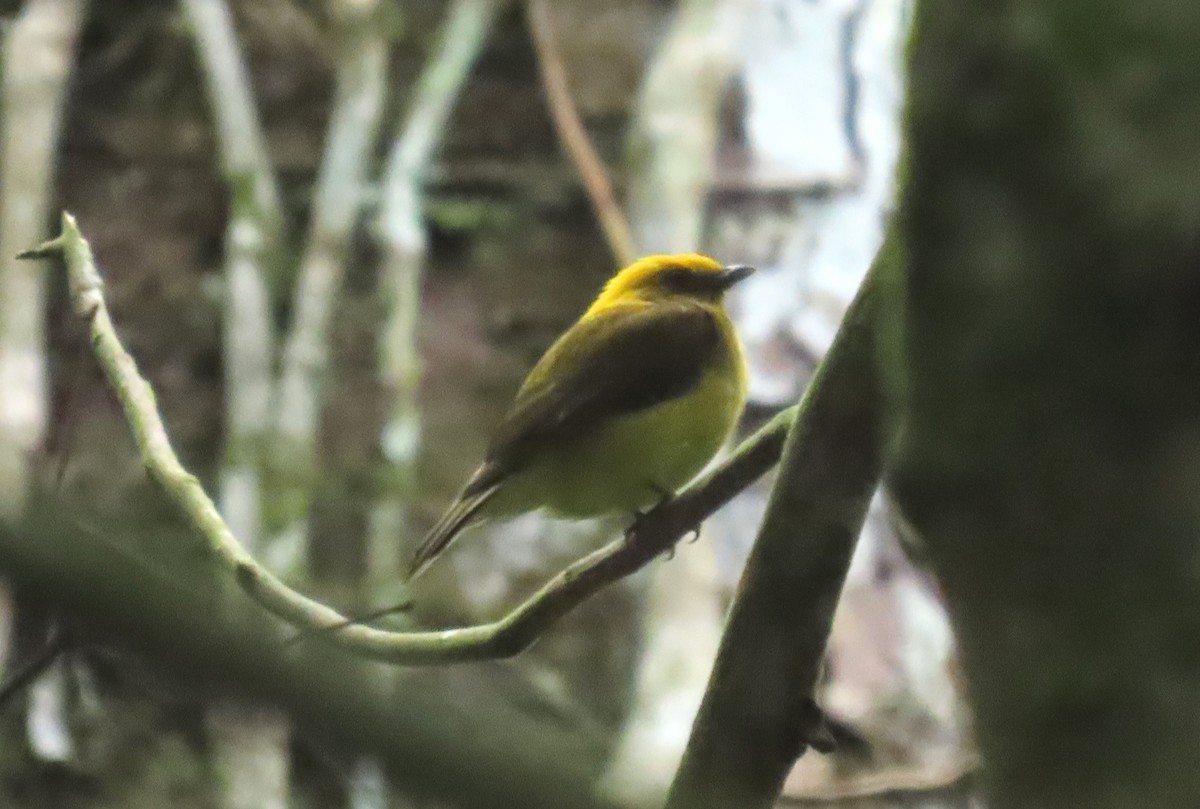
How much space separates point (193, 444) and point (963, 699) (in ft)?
12.9

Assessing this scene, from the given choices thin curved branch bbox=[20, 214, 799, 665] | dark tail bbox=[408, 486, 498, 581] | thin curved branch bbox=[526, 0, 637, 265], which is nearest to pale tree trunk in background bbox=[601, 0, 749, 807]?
thin curved branch bbox=[526, 0, 637, 265]

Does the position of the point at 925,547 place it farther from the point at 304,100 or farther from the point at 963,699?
the point at 304,100

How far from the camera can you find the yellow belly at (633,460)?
228cm

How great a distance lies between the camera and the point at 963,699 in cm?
65

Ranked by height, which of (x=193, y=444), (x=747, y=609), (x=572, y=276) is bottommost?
(x=747, y=609)

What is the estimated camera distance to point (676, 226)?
3779 millimetres

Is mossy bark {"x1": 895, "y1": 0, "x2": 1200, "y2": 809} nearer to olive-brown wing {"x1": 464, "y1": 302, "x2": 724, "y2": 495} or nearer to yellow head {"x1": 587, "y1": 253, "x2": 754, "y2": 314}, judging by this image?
olive-brown wing {"x1": 464, "y1": 302, "x2": 724, "y2": 495}

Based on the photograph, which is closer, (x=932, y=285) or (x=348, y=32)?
(x=932, y=285)

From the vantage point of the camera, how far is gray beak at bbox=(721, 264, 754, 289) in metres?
2.63

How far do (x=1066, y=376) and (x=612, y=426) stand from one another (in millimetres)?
1748

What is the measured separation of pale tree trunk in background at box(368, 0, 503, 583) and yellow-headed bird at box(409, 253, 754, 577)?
4.89 feet

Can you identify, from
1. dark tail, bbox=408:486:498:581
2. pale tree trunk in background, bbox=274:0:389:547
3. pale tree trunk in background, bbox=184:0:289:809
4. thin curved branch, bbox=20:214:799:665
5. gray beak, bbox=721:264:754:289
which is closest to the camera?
thin curved branch, bbox=20:214:799:665

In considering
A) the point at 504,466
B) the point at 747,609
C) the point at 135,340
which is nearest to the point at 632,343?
the point at 504,466

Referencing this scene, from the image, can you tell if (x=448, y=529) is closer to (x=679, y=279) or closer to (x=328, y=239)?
(x=679, y=279)
